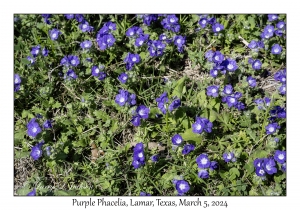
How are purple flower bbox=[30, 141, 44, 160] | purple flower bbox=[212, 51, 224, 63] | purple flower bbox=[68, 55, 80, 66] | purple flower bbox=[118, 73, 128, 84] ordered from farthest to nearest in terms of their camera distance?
purple flower bbox=[68, 55, 80, 66] → purple flower bbox=[212, 51, 224, 63] → purple flower bbox=[118, 73, 128, 84] → purple flower bbox=[30, 141, 44, 160]

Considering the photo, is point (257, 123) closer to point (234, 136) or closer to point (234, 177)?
point (234, 136)

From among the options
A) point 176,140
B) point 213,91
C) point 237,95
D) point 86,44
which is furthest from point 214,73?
point 86,44

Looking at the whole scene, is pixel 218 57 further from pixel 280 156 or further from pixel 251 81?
pixel 280 156

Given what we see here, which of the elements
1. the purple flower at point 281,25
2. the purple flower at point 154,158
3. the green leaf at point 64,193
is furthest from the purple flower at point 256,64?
the green leaf at point 64,193

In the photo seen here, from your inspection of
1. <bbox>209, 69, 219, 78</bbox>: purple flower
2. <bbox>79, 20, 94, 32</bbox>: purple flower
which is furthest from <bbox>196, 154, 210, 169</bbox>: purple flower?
<bbox>79, 20, 94, 32</bbox>: purple flower

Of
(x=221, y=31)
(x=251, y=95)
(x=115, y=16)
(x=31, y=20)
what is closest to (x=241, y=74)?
(x=251, y=95)

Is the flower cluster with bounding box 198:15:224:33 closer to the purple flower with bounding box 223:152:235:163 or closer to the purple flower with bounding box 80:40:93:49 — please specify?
the purple flower with bounding box 80:40:93:49

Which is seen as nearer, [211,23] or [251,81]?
[251,81]
